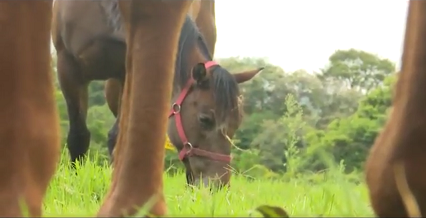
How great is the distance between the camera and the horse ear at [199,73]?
5172mm

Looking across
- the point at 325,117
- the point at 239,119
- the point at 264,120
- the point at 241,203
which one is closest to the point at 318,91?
the point at 325,117

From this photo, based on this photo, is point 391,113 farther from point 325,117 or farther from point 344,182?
point 325,117

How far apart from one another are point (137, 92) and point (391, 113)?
1.38 feet

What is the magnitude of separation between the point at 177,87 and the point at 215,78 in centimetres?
34

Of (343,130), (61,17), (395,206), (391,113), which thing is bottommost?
(343,130)

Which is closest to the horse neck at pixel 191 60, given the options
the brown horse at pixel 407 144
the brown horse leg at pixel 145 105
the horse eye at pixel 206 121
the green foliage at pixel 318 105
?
the horse eye at pixel 206 121

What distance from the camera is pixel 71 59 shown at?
5215mm

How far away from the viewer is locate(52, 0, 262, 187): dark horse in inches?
193

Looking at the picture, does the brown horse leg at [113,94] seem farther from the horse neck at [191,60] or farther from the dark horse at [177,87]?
the horse neck at [191,60]

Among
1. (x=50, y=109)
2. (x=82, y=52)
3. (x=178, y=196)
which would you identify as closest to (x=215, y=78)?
(x=82, y=52)

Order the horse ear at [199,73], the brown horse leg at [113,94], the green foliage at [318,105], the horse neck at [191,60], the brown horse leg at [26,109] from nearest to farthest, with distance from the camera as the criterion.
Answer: the brown horse leg at [26,109] → the horse ear at [199,73] → the horse neck at [191,60] → the brown horse leg at [113,94] → the green foliage at [318,105]

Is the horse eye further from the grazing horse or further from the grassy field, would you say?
the grazing horse

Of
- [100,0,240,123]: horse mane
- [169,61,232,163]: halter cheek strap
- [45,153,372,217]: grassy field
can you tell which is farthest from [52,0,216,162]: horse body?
[45,153,372,217]: grassy field

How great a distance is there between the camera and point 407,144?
101 centimetres
